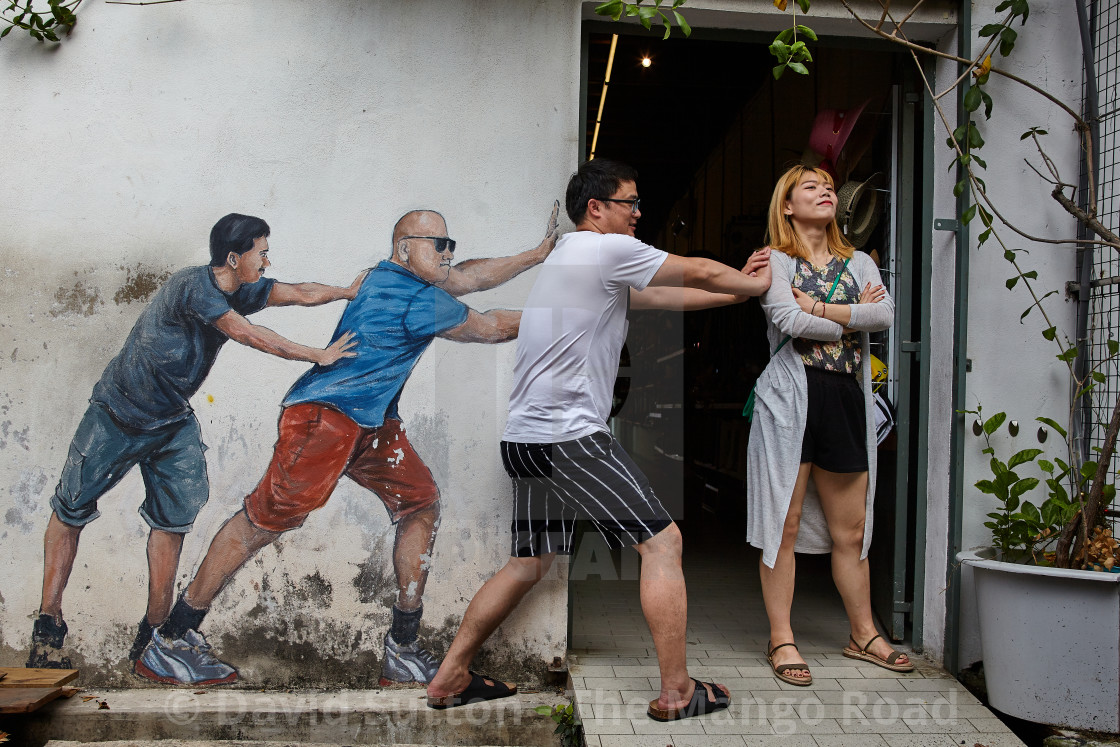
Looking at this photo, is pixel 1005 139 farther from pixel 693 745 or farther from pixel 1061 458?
pixel 693 745

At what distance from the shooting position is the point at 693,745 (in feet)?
9.16

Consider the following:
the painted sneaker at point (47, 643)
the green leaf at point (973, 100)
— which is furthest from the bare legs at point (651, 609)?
the green leaf at point (973, 100)

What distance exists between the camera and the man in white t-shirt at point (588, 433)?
292 centimetres

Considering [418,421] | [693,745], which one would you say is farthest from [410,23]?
[693,745]

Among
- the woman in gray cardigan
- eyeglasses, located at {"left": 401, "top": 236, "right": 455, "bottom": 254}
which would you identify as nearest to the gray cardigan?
the woman in gray cardigan

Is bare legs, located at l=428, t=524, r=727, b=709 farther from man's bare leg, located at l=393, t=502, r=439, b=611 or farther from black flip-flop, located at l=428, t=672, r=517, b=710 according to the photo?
man's bare leg, located at l=393, t=502, r=439, b=611

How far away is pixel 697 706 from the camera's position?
2.99m

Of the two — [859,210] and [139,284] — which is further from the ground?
[859,210]

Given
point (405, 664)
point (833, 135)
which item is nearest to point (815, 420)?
point (833, 135)

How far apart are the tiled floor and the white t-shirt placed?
3.40 ft

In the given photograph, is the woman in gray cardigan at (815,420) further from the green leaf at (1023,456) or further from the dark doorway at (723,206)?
the green leaf at (1023,456)

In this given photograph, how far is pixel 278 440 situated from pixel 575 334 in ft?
4.36

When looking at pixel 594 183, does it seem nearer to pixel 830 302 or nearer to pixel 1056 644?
pixel 830 302

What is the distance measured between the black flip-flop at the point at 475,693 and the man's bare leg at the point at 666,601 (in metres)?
0.70
